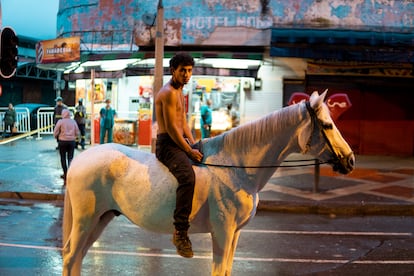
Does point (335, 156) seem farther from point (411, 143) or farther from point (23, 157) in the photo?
point (411, 143)

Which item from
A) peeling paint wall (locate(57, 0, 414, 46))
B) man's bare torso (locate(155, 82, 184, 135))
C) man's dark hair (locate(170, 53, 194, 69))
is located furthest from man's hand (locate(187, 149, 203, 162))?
peeling paint wall (locate(57, 0, 414, 46))

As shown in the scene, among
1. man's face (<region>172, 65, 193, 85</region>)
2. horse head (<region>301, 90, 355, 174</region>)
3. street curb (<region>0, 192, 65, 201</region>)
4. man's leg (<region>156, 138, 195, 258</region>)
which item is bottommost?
street curb (<region>0, 192, 65, 201</region>)

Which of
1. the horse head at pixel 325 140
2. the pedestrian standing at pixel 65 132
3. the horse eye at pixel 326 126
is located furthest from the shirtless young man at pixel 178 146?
the pedestrian standing at pixel 65 132

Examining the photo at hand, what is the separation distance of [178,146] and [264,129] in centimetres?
80

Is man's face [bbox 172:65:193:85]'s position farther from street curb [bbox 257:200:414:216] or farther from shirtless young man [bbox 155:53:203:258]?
street curb [bbox 257:200:414:216]

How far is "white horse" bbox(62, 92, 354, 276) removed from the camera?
4.73 m

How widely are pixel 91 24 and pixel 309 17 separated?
9.70 meters

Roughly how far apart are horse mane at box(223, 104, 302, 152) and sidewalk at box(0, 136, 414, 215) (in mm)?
6610

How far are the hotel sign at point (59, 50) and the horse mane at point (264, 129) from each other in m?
16.1

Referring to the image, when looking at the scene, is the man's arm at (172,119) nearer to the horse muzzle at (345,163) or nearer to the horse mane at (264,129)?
the horse mane at (264,129)

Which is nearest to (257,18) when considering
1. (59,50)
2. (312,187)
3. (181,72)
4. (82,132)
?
(59,50)

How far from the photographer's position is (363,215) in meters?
11.3

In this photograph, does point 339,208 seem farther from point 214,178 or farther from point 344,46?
point 344,46

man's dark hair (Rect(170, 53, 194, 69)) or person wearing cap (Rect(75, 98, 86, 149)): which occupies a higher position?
man's dark hair (Rect(170, 53, 194, 69))
